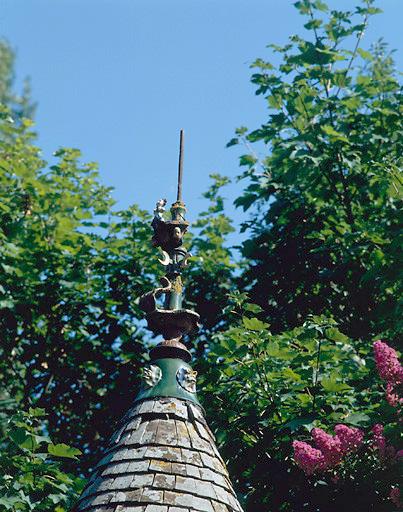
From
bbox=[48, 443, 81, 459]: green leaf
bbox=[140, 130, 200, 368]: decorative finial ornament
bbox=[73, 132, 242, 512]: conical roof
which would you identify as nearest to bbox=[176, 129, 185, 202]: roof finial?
bbox=[140, 130, 200, 368]: decorative finial ornament

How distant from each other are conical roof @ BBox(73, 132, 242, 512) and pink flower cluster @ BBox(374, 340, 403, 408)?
166cm

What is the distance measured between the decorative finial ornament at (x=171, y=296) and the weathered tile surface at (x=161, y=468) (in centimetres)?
32

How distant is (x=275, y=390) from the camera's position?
635 cm

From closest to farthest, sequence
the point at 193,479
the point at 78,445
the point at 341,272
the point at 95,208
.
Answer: the point at 193,479 → the point at 341,272 → the point at 78,445 → the point at 95,208

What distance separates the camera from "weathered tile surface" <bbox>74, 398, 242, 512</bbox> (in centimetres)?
319

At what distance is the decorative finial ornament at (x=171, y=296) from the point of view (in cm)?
394

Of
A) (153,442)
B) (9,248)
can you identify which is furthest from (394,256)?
(9,248)

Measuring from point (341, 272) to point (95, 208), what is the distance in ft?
12.9

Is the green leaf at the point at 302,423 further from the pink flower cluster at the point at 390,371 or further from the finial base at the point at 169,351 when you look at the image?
the finial base at the point at 169,351

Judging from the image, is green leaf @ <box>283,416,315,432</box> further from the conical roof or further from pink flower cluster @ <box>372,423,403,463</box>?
the conical roof

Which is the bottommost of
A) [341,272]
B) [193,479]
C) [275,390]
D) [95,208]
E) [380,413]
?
[193,479]

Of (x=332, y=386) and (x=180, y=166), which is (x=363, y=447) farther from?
(x=180, y=166)

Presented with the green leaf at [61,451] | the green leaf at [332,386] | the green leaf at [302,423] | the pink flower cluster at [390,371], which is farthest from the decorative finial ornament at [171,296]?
the green leaf at [61,451]

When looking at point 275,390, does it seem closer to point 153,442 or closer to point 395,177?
point 395,177
